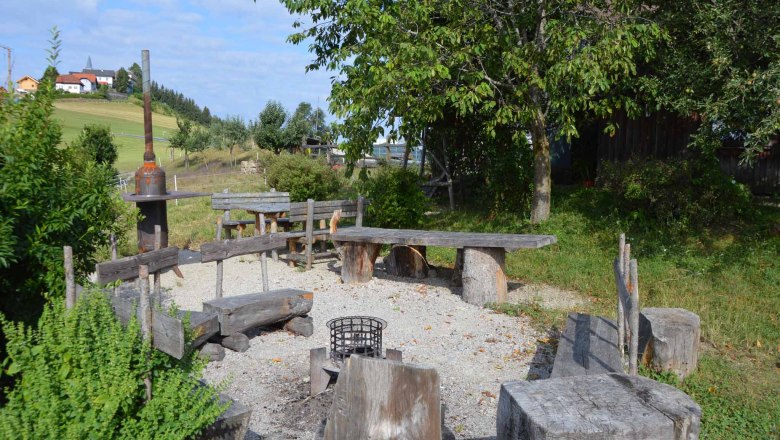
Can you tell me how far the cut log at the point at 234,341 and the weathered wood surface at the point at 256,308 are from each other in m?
0.09

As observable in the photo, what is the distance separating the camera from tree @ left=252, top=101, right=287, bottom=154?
37344 mm

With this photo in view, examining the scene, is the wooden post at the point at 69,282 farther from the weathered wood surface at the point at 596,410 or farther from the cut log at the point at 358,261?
the cut log at the point at 358,261

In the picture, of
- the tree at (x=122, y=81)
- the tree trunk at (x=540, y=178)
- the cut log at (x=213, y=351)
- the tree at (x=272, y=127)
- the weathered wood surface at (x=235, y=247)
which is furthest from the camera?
the tree at (x=122, y=81)

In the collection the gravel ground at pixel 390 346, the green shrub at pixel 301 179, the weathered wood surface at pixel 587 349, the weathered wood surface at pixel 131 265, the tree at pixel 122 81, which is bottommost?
the gravel ground at pixel 390 346

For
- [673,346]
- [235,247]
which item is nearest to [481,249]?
[673,346]

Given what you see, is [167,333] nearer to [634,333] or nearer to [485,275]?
[634,333]

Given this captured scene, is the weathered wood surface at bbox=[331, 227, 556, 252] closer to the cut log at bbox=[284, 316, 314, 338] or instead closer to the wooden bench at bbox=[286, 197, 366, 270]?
the wooden bench at bbox=[286, 197, 366, 270]

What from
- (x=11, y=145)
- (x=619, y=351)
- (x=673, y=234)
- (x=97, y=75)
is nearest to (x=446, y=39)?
(x=673, y=234)

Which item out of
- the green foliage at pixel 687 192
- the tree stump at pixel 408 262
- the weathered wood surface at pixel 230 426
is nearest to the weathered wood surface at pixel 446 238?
the tree stump at pixel 408 262

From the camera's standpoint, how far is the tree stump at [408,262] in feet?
35.2

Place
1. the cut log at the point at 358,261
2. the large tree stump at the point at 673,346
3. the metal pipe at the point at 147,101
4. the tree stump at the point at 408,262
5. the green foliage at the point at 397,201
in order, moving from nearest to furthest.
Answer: the large tree stump at the point at 673,346 → the metal pipe at the point at 147,101 → the cut log at the point at 358,261 → the tree stump at the point at 408,262 → the green foliage at the point at 397,201

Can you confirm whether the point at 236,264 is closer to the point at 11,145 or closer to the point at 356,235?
the point at 356,235

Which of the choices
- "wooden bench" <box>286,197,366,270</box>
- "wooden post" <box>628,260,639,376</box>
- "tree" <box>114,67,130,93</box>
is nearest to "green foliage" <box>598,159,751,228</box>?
"wooden bench" <box>286,197,366,270</box>

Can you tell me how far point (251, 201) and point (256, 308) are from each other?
5.45 meters
